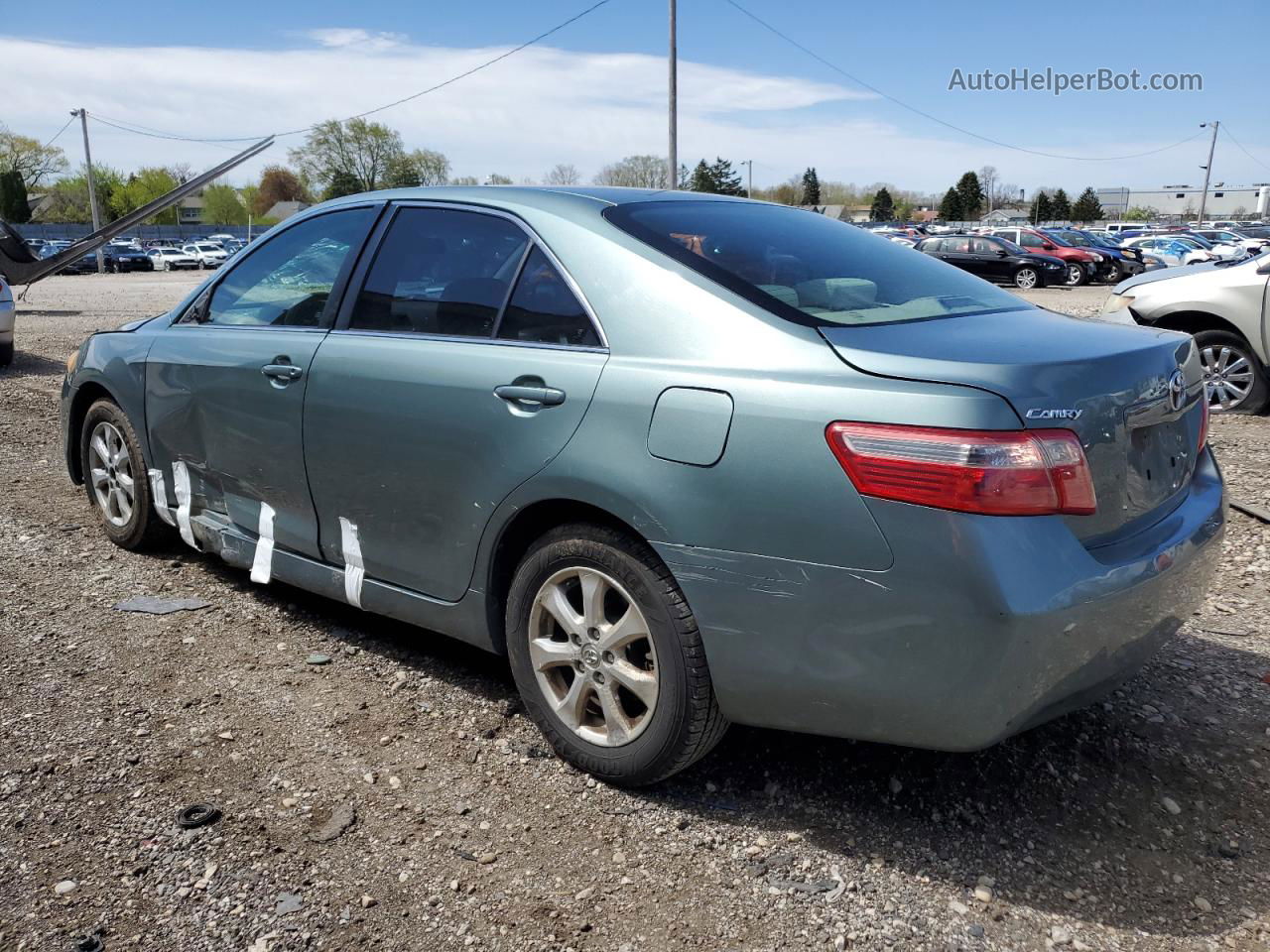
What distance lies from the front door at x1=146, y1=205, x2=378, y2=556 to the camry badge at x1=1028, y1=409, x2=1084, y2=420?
7.90ft

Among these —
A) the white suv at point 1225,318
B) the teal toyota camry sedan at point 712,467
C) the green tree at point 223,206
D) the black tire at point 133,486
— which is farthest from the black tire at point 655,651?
the green tree at point 223,206

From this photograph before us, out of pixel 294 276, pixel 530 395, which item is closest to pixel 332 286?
pixel 294 276

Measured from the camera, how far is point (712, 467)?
2539 mm

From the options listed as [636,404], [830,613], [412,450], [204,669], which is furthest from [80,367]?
[830,613]

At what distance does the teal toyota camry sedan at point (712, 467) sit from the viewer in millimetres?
2332

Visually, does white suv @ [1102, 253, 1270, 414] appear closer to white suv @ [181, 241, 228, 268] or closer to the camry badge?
the camry badge

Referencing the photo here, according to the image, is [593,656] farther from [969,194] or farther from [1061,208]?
[1061,208]

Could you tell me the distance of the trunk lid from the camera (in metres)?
2.38

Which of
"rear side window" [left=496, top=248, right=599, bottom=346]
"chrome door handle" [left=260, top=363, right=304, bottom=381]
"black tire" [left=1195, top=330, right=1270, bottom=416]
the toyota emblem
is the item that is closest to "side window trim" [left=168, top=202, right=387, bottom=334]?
"chrome door handle" [left=260, top=363, right=304, bottom=381]

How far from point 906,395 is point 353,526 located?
1.98 metres

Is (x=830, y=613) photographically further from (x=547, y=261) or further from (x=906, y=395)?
(x=547, y=261)

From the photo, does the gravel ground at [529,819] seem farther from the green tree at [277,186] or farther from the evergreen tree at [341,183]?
the green tree at [277,186]

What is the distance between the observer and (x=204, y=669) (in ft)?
12.5

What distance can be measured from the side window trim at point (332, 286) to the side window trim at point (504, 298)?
0.04 ft
